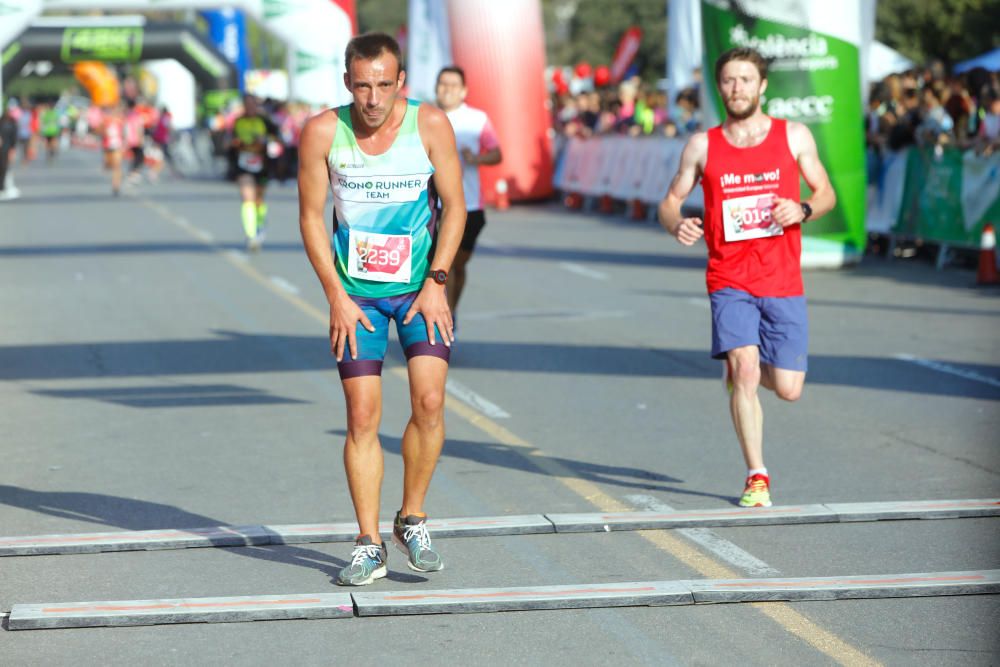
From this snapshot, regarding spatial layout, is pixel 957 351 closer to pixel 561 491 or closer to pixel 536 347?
pixel 536 347

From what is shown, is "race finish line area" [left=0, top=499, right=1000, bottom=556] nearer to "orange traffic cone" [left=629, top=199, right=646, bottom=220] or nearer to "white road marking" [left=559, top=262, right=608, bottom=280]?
"white road marking" [left=559, top=262, right=608, bottom=280]

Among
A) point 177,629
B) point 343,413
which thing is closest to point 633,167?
point 343,413

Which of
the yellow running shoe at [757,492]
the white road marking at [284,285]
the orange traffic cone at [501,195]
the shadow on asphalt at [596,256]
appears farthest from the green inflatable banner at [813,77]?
the orange traffic cone at [501,195]

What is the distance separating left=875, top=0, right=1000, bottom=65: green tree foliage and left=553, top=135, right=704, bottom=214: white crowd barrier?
1430 cm

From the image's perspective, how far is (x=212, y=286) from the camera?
1728 centimetres

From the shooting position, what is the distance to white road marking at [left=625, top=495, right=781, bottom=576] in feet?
20.0

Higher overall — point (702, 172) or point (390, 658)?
point (702, 172)

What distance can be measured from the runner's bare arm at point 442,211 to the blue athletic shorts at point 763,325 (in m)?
1.73

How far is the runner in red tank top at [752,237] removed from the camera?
7.28m

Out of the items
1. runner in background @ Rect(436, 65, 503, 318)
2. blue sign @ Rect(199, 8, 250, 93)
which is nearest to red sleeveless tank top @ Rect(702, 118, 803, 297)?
runner in background @ Rect(436, 65, 503, 318)

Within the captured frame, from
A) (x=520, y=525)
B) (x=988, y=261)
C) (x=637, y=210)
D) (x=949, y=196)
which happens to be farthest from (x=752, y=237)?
(x=637, y=210)

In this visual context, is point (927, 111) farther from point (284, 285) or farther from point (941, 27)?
point (941, 27)

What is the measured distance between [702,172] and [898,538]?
69.4 inches

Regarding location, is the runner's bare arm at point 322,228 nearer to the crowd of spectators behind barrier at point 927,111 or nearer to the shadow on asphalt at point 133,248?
the crowd of spectators behind barrier at point 927,111
